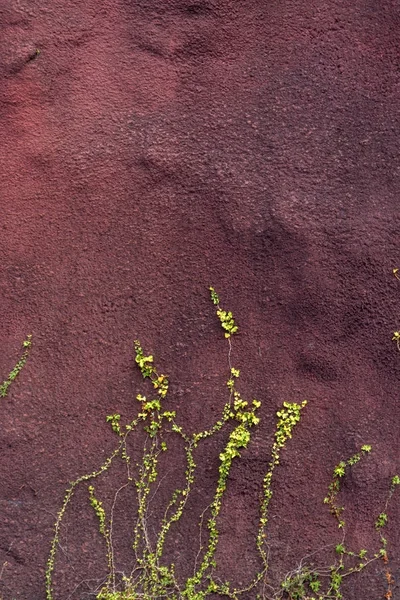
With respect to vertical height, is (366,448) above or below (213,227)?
below

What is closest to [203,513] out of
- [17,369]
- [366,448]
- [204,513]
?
[204,513]

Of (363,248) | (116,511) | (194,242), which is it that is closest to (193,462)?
(116,511)

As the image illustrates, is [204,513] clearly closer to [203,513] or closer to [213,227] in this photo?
[203,513]

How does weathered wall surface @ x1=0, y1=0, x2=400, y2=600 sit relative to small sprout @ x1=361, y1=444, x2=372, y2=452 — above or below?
above

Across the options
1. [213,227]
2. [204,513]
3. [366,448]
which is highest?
[213,227]

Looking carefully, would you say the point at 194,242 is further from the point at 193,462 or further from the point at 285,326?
the point at 193,462

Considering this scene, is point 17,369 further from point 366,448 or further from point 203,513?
point 366,448

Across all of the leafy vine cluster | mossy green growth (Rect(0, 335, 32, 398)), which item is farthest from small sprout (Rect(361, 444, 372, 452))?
mossy green growth (Rect(0, 335, 32, 398))

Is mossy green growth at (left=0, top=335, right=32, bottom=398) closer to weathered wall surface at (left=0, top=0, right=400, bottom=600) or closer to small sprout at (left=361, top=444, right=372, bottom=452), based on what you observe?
weathered wall surface at (left=0, top=0, right=400, bottom=600)

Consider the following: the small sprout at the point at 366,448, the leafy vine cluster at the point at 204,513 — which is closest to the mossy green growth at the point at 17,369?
the leafy vine cluster at the point at 204,513
